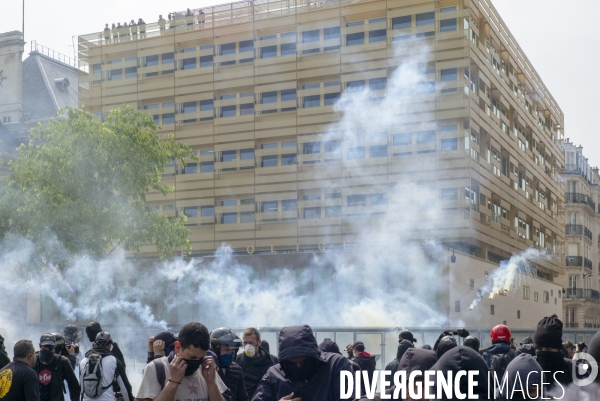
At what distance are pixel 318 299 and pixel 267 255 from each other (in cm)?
370

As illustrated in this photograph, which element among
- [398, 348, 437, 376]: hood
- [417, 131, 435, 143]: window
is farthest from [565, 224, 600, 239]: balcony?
[398, 348, 437, 376]: hood

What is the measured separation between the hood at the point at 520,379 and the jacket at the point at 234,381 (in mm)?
2503

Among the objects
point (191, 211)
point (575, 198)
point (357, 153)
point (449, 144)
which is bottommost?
point (191, 211)

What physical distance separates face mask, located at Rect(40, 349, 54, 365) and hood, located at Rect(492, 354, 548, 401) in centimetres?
546

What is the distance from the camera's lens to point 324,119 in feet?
142

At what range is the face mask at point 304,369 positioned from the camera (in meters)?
4.87

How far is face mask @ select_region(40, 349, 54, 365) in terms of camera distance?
8688mm

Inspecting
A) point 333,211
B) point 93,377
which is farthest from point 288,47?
point 93,377

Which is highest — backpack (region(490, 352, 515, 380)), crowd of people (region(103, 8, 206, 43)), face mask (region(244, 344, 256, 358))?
crowd of people (region(103, 8, 206, 43))

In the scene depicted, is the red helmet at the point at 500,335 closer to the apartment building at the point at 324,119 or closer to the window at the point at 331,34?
the apartment building at the point at 324,119

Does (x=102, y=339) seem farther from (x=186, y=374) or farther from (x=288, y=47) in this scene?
(x=288, y=47)

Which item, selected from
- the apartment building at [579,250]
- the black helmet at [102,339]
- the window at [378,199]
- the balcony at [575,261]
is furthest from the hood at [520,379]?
the balcony at [575,261]

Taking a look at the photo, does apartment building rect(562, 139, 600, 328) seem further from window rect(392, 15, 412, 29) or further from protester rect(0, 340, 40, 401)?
protester rect(0, 340, 40, 401)

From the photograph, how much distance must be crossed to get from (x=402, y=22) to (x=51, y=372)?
35.6 m
